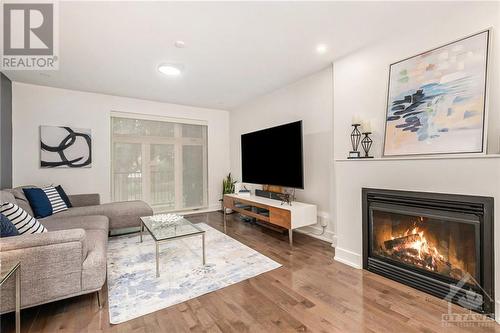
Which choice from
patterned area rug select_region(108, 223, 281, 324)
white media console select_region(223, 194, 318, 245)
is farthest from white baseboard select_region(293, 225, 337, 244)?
patterned area rug select_region(108, 223, 281, 324)

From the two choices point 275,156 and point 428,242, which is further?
point 275,156

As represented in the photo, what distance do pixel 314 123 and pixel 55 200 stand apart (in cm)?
400

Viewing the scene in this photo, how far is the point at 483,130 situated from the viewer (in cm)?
174

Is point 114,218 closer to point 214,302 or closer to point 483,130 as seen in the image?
point 214,302

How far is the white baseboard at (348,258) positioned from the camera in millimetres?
2488

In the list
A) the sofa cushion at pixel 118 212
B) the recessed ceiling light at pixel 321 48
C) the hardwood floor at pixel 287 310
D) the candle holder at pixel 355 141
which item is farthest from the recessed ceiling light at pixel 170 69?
the hardwood floor at pixel 287 310

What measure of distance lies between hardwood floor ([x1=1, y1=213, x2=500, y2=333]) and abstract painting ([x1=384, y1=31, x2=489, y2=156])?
132 centimetres

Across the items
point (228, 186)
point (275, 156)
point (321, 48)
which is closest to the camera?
point (321, 48)

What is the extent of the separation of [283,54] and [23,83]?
4.21m

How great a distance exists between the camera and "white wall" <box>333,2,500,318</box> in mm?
1754

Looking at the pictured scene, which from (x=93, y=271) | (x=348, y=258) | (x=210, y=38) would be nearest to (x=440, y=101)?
(x=348, y=258)

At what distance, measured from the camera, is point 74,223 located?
2684mm

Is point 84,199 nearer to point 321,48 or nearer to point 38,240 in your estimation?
point 38,240

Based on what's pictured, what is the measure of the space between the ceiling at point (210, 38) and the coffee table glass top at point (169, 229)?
6.87 ft
